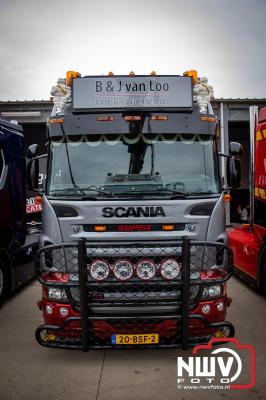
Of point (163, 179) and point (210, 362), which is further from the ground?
point (163, 179)

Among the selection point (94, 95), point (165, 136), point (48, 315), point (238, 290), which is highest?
point (94, 95)

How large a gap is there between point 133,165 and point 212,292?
5.66 feet

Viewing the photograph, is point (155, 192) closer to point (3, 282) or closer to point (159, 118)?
point (159, 118)

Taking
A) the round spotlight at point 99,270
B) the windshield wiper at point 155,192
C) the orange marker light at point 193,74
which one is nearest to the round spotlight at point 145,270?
the round spotlight at point 99,270

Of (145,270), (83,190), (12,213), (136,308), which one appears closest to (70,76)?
(83,190)

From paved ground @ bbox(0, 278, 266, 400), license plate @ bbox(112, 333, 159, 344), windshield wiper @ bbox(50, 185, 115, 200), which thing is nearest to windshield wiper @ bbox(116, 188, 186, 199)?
windshield wiper @ bbox(50, 185, 115, 200)

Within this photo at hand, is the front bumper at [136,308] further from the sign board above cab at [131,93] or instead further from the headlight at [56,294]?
the sign board above cab at [131,93]

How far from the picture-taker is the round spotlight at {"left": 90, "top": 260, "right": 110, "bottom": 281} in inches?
166

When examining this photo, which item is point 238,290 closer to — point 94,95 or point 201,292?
point 201,292

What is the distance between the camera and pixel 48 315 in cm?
441

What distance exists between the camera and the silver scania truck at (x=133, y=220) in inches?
165

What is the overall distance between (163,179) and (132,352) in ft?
7.10

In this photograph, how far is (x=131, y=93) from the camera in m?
4.89

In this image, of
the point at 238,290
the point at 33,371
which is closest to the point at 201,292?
the point at 33,371
